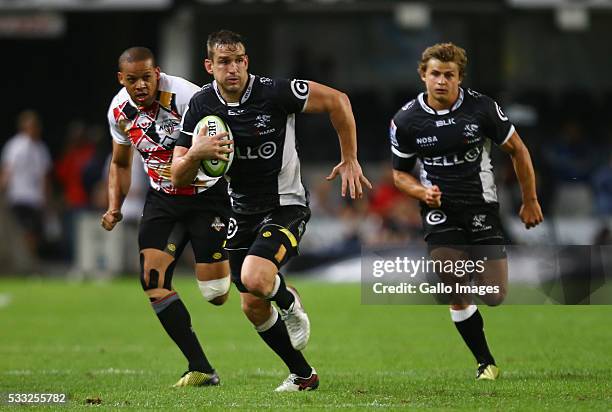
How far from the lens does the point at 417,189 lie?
9633mm

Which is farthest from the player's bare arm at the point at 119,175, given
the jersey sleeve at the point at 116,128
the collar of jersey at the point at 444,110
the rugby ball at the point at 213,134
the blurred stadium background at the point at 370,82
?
the blurred stadium background at the point at 370,82

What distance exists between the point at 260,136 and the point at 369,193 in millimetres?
13455

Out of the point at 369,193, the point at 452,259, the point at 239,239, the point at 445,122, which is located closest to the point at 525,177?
the point at 445,122

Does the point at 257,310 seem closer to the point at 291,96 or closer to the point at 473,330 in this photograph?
the point at 291,96

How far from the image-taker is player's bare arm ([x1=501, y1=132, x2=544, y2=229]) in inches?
375

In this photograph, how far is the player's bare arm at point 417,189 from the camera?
9.45 meters

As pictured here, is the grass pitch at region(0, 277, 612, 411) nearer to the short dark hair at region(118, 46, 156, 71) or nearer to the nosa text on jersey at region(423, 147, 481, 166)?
the nosa text on jersey at region(423, 147, 481, 166)

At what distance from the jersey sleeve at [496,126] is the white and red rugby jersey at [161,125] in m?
2.02

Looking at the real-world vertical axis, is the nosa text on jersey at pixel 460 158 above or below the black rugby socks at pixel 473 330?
above

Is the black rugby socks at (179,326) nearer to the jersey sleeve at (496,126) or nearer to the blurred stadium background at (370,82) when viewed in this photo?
the jersey sleeve at (496,126)

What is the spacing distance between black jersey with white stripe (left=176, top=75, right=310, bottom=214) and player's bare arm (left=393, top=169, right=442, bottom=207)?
1.02 m

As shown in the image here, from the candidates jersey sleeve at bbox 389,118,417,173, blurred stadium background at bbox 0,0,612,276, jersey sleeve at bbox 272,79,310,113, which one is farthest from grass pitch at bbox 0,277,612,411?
blurred stadium background at bbox 0,0,612,276

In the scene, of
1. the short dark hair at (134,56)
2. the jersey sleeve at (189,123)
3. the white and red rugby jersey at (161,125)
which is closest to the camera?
the jersey sleeve at (189,123)

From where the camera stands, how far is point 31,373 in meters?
10.2
